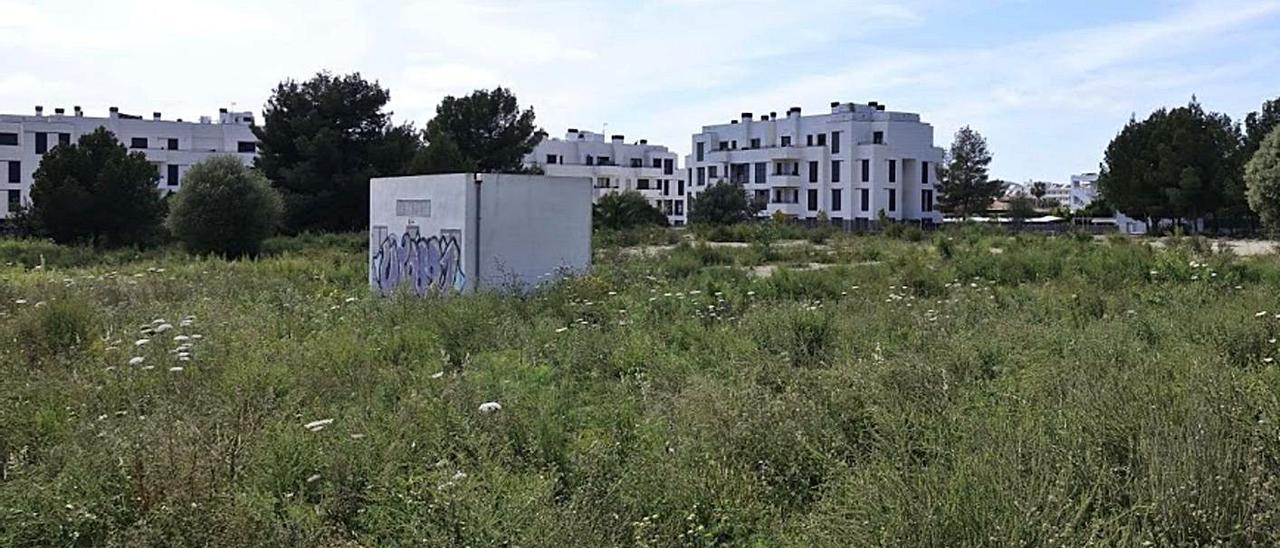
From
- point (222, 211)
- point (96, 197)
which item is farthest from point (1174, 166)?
point (96, 197)

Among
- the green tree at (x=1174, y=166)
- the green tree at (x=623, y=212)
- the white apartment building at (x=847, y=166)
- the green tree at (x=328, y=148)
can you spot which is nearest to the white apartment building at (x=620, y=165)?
the white apartment building at (x=847, y=166)

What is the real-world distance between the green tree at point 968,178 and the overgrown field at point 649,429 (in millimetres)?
79321

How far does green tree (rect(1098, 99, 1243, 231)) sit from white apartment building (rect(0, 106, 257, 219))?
53.0 metres

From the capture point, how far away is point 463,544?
4855 mm

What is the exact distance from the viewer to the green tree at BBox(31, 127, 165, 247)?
130 ft

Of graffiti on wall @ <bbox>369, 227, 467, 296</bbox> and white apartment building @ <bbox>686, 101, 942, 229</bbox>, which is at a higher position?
white apartment building @ <bbox>686, 101, 942, 229</bbox>

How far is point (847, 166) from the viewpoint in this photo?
278ft

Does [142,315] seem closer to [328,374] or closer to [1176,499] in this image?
[328,374]

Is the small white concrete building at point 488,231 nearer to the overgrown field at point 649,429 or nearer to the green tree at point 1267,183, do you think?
the overgrown field at point 649,429

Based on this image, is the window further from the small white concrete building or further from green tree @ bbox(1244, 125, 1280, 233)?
green tree @ bbox(1244, 125, 1280, 233)

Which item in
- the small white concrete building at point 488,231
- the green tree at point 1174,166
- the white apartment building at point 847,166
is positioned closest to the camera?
the small white concrete building at point 488,231

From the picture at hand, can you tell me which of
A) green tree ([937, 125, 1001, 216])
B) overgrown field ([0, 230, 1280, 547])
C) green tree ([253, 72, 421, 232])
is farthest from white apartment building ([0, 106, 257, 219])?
overgrown field ([0, 230, 1280, 547])

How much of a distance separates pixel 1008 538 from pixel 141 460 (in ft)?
12.8

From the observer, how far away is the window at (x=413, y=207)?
19.5 m
